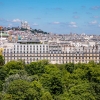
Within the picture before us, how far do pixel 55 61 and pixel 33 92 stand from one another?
38.2 meters

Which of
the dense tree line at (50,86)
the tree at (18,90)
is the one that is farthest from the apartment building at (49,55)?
the tree at (18,90)

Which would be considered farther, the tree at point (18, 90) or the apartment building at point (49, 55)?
the apartment building at point (49, 55)

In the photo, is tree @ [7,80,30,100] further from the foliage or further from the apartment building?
the apartment building

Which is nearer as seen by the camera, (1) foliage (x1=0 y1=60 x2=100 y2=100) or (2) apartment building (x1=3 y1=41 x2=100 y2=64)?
(1) foliage (x1=0 y1=60 x2=100 y2=100)

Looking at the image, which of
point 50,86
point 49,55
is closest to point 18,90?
point 50,86

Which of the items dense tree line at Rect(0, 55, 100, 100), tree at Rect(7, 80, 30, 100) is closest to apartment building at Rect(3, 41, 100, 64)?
dense tree line at Rect(0, 55, 100, 100)

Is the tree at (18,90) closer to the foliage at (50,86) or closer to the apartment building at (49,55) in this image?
the foliage at (50,86)

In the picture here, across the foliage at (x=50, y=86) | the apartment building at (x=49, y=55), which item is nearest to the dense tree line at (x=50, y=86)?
the foliage at (x=50, y=86)

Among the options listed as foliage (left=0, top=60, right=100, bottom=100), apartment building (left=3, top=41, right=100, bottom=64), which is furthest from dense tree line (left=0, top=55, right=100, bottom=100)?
apartment building (left=3, top=41, right=100, bottom=64)

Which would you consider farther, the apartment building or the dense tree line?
the apartment building

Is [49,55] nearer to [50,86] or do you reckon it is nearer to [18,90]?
[50,86]

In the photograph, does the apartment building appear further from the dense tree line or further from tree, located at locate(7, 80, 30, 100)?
tree, located at locate(7, 80, 30, 100)

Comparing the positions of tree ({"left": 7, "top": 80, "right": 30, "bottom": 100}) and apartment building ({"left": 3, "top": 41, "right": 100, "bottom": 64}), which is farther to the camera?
apartment building ({"left": 3, "top": 41, "right": 100, "bottom": 64})

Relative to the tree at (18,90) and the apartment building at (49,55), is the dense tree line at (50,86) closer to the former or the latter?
the tree at (18,90)
